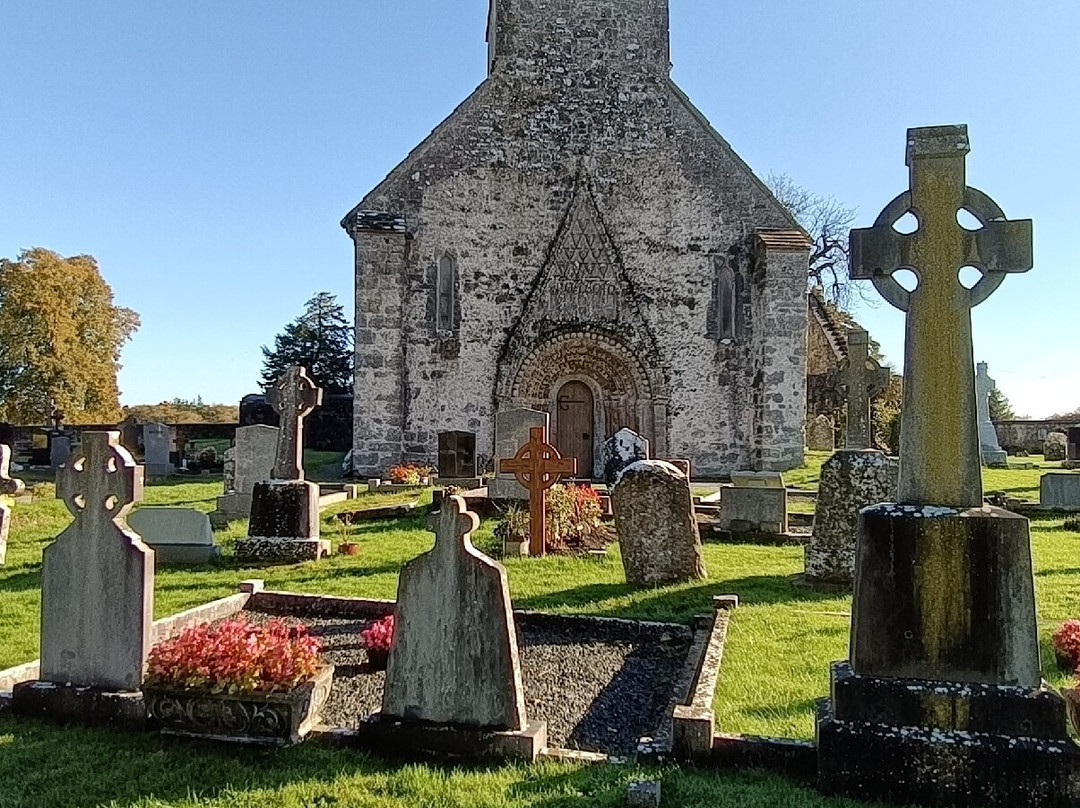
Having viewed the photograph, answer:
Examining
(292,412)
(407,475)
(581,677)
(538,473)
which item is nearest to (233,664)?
(581,677)

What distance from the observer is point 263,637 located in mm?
4434

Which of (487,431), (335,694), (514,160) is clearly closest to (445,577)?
(335,694)

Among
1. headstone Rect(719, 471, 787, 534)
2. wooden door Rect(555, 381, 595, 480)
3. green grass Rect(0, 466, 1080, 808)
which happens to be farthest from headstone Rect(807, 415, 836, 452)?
headstone Rect(719, 471, 787, 534)

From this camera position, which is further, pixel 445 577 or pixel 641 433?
pixel 641 433

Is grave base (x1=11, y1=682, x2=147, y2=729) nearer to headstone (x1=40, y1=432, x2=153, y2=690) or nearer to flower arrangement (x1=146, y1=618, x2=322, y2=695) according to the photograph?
headstone (x1=40, y1=432, x2=153, y2=690)

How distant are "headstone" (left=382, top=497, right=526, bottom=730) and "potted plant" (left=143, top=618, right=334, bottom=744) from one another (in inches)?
18.4

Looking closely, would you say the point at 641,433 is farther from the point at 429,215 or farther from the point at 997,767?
the point at 997,767

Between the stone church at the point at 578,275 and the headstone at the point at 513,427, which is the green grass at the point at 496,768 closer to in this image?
the headstone at the point at 513,427

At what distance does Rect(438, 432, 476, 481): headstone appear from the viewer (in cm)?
1706

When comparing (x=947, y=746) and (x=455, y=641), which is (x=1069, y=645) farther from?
(x=455, y=641)

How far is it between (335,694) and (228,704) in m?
1.41

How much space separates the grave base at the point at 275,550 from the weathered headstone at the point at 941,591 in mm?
7539

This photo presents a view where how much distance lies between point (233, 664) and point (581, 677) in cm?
261

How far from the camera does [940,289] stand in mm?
4027
